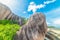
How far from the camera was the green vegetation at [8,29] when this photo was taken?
3207 millimetres

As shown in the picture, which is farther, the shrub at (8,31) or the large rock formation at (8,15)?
the large rock formation at (8,15)

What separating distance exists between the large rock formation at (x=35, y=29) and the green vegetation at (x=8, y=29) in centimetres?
10

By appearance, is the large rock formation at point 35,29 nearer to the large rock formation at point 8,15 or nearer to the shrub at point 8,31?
the shrub at point 8,31

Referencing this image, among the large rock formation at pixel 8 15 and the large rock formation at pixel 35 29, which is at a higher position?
the large rock formation at pixel 8 15

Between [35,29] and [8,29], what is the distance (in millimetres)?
440

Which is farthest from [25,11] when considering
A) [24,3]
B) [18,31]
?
[18,31]

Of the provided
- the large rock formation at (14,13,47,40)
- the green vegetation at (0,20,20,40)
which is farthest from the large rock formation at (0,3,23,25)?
the large rock formation at (14,13,47,40)

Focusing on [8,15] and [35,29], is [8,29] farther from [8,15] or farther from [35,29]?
[35,29]

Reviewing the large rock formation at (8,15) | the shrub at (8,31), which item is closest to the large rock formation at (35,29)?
the shrub at (8,31)

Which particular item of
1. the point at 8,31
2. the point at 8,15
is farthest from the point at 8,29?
the point at 8,15

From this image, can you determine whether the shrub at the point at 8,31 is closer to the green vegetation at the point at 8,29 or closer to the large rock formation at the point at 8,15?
the green vegetation at the point at 8,29

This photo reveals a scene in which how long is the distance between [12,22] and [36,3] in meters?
0.50

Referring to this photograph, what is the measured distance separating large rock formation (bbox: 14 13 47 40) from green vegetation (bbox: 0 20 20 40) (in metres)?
0.10

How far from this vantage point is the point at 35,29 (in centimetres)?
319
